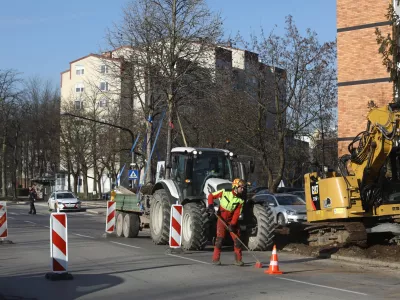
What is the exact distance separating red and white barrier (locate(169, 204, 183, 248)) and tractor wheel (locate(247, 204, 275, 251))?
210 centimetres

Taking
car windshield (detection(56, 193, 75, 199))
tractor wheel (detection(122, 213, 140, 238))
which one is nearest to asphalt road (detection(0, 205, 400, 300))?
tractor wheel (detection(122, 213, 140, 238))

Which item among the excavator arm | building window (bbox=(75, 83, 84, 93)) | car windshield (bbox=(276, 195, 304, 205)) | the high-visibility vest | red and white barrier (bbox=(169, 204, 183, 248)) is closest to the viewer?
the high-visibility vest

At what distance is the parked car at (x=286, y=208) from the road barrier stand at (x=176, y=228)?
10987mm

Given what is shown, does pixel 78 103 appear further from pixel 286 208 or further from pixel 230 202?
pixel 230 202

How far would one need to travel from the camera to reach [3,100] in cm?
6906

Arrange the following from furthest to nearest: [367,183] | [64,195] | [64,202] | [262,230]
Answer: [64,195] < [64,202] < [262,230] < [367,183]

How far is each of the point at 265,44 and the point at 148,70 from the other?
7.00 m

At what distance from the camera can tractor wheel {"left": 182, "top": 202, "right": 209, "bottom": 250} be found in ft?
55.5

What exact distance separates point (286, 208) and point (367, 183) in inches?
488

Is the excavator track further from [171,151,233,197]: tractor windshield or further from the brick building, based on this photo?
the brick building

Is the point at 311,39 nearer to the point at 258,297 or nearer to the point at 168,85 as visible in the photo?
the point at 168,85

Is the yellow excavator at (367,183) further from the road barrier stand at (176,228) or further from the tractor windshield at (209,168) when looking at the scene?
the road barrier stand at (176,228)

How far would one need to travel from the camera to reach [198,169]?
19.0 metres

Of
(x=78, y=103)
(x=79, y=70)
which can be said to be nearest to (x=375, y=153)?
(x=78, y=103)
